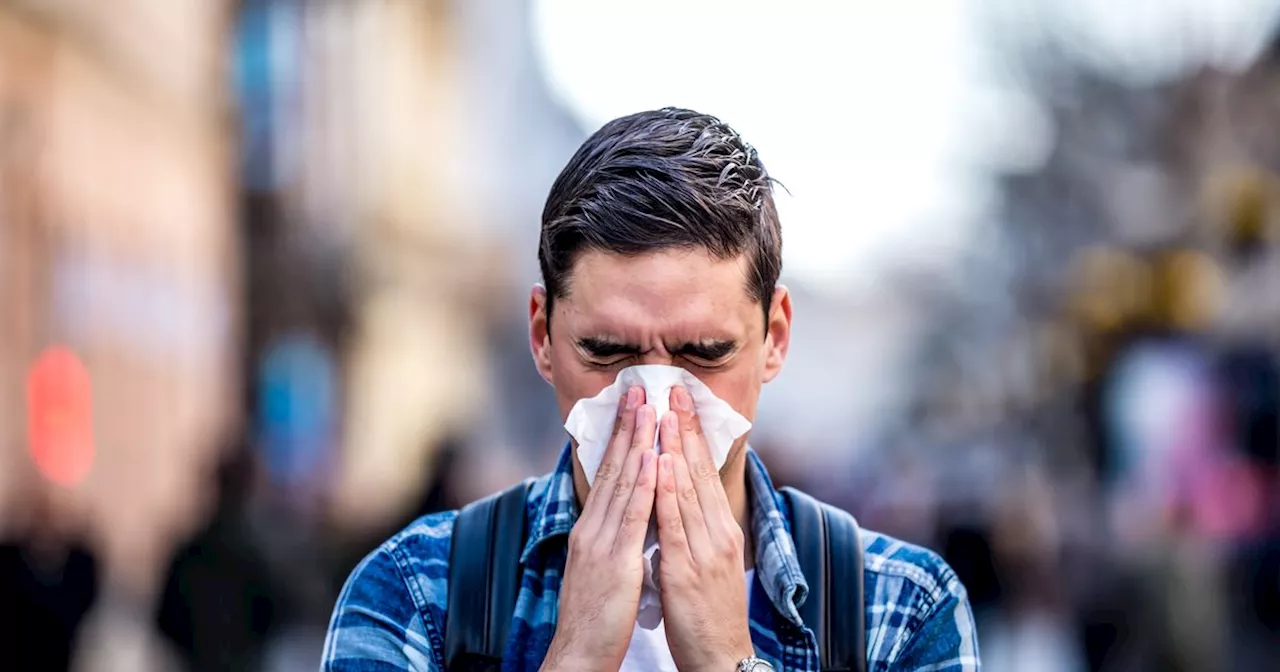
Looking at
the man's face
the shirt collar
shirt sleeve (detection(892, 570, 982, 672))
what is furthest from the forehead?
shirt sleeve (detection(892, 570, 982, 672))

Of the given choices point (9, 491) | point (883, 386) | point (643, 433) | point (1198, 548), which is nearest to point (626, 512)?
point (643, 433)

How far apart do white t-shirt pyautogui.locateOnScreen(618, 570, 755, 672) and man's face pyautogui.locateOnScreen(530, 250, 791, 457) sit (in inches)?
16.8

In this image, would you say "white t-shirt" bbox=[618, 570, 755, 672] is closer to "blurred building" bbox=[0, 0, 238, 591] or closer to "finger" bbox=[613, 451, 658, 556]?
"finger" bbox=[613, 451, 658, 556]

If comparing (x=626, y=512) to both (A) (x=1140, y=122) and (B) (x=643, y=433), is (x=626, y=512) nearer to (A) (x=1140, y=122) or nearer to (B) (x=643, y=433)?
(B) (x=643, y=433)

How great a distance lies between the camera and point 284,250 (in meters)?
23.9

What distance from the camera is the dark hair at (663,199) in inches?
109

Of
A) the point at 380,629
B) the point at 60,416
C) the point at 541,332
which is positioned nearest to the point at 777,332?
the point at 541,332

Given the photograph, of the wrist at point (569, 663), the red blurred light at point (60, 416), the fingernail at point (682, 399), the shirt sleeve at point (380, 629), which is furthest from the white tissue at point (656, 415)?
the red blurred light at point (60, 416)

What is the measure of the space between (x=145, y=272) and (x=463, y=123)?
22.2 meters

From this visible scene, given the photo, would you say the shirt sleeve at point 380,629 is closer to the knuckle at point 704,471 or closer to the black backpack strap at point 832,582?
the knuckle at point 704,471

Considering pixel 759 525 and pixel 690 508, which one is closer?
pixel 690 508

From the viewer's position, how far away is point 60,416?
46.6ft

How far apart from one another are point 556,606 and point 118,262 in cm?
1449

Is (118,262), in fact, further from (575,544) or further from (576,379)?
(575,544)
